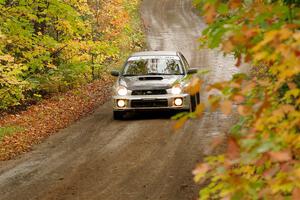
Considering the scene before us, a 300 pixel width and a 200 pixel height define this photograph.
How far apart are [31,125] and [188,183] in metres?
6.76

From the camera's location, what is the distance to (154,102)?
42.8 ft

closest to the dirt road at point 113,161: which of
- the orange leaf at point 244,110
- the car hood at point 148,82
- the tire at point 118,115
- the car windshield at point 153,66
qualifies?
the tire at point 118,115

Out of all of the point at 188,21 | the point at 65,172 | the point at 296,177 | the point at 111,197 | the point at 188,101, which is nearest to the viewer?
the point at 296,177

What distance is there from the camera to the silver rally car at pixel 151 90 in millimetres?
13023

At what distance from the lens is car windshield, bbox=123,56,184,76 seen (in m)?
13.9

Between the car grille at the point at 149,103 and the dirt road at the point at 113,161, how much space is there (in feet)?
1.39

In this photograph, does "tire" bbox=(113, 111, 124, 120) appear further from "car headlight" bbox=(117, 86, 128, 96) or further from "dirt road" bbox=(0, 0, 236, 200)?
"car headlight" bbox=(117, 86, 128, 96)

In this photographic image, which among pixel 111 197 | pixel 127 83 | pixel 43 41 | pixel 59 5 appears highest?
pixel 59 5

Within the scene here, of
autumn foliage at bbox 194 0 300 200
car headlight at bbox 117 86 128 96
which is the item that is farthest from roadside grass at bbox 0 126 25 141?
autumn foliage at bbox 194 0 300 200

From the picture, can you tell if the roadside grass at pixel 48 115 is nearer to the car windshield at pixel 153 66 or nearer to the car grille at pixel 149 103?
the car grille at pixel 149 103

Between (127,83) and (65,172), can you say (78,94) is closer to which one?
(127,83)

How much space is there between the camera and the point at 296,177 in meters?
2.60

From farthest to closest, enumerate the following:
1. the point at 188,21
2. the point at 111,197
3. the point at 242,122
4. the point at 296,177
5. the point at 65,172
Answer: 1. the point at 188,21
2. the point at 65,172
3. the point at 111,197
4. the point at 242,122
5. the point at 296,177

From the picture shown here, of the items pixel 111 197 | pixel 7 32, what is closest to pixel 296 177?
pixel 111 197
